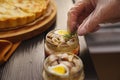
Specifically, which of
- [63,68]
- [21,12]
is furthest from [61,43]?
[21,12]

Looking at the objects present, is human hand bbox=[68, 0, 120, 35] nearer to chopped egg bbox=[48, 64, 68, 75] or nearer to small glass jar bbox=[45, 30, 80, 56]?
small glass jar bbox=[45, 30, 80, 56]

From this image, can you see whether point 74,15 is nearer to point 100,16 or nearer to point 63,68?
point 100,16

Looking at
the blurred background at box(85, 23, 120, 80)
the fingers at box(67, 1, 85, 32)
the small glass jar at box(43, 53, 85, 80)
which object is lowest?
the blurred background at box(85, 23, 120, 80)

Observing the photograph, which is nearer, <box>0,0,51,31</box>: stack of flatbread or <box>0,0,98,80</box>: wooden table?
<box>0,0,98,80</box>: wooden table

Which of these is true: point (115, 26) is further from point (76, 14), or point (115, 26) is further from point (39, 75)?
point (39, 75)

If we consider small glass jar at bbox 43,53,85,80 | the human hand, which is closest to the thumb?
the human hand

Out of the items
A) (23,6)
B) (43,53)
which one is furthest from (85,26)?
(23,6)
